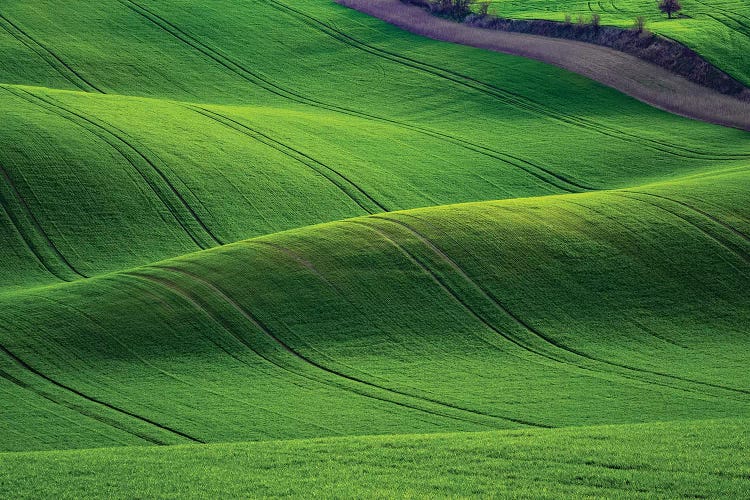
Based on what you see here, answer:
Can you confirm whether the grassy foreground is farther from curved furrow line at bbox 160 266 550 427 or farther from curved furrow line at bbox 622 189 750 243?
curved furrow line at bbox 622 189 750 243

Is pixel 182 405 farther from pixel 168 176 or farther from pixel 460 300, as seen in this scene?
pixel 168 176

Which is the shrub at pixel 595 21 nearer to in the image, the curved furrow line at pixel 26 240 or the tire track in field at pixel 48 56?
the tire track in field at pixel 48 56

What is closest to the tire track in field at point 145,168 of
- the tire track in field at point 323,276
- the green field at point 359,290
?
the green field at point 359,290

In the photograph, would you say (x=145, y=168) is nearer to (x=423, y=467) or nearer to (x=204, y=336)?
(x=204, y=336)

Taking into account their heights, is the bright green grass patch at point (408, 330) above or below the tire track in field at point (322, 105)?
below

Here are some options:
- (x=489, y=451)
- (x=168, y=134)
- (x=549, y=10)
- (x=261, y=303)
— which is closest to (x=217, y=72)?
(x=168, y=134)

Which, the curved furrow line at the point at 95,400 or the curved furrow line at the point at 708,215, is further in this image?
the curved furrow line at the point at 708,215
